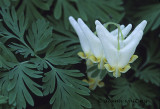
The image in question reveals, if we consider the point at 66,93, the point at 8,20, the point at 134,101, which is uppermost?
the point at 8,20

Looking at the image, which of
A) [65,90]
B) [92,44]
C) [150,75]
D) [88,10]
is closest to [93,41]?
[92,44]

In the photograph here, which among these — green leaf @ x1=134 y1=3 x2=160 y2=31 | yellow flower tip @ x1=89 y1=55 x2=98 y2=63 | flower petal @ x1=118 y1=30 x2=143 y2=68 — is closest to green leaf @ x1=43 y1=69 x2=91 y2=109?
yellow flower tip @ x1=89 y1=55 x2=98 y2=63

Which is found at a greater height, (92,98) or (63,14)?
(63,14)

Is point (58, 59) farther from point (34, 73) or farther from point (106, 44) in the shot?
point (106, 44)

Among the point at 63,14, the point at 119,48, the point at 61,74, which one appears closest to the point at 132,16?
the point at 63,14

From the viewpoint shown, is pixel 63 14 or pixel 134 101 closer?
pixel 134 101

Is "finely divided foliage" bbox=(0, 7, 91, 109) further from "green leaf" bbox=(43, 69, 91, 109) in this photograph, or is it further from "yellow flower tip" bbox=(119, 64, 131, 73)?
"yellow flower tip" bbox=(119, 64, 131, 73)

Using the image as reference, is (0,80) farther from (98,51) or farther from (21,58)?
(98,51)

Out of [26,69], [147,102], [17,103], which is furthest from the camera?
[147,102]
